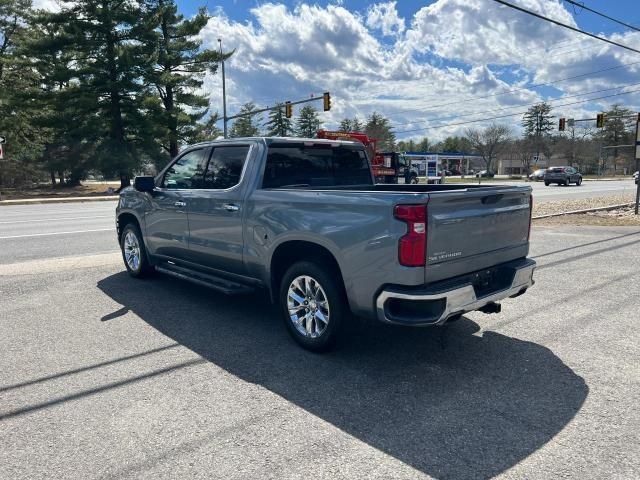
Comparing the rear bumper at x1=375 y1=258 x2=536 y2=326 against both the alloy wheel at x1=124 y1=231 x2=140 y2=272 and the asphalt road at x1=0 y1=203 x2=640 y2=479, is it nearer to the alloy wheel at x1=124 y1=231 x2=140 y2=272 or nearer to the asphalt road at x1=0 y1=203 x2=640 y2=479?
the asphalt road at x1=0 y1=203 x2=640 y2=479

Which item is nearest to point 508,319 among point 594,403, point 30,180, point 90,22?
point 594,403

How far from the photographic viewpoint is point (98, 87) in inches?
1302

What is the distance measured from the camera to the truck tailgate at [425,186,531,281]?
363 centimetres

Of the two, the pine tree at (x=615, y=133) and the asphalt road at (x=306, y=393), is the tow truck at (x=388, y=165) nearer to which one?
the asphalt road at (x=306, y=393)

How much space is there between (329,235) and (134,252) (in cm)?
421

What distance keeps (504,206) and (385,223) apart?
4.41ft

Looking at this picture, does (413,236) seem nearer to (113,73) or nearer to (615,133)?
(113,73)

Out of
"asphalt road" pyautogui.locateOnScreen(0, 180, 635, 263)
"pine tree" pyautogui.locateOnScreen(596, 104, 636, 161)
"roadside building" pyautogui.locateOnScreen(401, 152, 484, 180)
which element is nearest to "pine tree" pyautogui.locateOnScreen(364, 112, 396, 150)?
"roadside building" pyautogui.locateOnScreen(401, 152, 484, 180)

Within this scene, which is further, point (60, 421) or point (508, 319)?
point (508, 319)

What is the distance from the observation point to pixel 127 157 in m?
34.1

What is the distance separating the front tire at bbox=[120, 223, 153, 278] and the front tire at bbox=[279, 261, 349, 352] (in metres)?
3.16

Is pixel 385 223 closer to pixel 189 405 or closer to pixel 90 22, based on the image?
pixel 189 405

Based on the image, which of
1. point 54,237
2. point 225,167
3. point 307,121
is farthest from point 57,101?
point 307,121

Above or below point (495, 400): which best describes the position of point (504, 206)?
above
